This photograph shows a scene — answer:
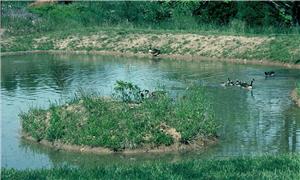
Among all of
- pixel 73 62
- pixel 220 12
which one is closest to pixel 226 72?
pixel 73 62

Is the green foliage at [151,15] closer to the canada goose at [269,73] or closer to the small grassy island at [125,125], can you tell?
the canada goose at [269,73]

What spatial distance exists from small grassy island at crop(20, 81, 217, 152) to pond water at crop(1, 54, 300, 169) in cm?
46

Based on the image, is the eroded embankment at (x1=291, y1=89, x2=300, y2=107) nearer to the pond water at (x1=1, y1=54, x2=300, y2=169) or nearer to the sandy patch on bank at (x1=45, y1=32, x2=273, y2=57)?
the pond water at (x1=1, y1=54, x2=300, y2=169)

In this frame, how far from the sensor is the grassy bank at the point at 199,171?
1250cm

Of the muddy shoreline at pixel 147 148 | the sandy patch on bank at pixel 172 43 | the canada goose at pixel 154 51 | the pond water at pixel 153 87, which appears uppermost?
the sandy patch on bank at pixel 172 43

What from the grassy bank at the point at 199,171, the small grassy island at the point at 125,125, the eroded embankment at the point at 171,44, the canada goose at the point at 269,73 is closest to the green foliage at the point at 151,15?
the eroded embankment at the point at 171,44

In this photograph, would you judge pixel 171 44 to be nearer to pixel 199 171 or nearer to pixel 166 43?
pixel 166 43

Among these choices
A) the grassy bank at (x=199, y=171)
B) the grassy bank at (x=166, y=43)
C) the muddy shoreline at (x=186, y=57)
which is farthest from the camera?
the grassy bank at (x=166, y=43)

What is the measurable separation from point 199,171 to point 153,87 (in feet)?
49.9

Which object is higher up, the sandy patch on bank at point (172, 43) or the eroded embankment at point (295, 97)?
the sandy patch on bank at point (172, 43)

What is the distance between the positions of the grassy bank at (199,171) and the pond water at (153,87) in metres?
3.35

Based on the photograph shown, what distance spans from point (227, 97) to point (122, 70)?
10390mm

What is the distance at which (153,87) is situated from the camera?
92.6ft

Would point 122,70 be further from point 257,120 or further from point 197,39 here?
point 257,120
